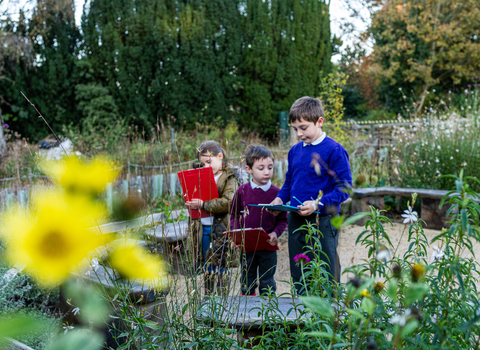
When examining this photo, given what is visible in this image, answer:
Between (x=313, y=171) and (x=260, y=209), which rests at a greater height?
(x=313, y=171)

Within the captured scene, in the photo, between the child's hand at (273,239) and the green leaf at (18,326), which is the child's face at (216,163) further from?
the green leaf at (18,326)

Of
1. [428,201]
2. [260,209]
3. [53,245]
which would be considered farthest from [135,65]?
[53,245]

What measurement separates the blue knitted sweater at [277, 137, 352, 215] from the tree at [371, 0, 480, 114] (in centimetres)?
1274

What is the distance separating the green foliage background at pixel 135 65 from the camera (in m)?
9.77

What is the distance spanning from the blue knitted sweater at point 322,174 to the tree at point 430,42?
12.7 metres

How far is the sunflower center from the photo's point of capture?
1.47 feet

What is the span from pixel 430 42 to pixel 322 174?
15723 millimetres

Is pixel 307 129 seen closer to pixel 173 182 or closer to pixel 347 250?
pixel 347 250

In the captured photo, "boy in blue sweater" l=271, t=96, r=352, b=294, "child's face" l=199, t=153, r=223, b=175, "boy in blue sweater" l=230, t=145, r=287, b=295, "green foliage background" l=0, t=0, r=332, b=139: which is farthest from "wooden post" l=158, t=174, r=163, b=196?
"green foliage background" l=0, t=0, r=332, b=139

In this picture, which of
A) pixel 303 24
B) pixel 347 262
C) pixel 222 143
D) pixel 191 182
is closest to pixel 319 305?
pixel 191 182

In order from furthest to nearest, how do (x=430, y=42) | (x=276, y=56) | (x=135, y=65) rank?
(x=430, y=42) < (x=276, y=56) < (x=135, y=65)

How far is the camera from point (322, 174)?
2330 mm

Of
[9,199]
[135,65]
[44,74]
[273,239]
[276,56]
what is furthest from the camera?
Answer: [276,56]

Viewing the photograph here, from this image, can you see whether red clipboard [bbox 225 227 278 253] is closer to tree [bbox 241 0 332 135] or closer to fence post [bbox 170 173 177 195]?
fence post [bbox 170 173 177 195]
